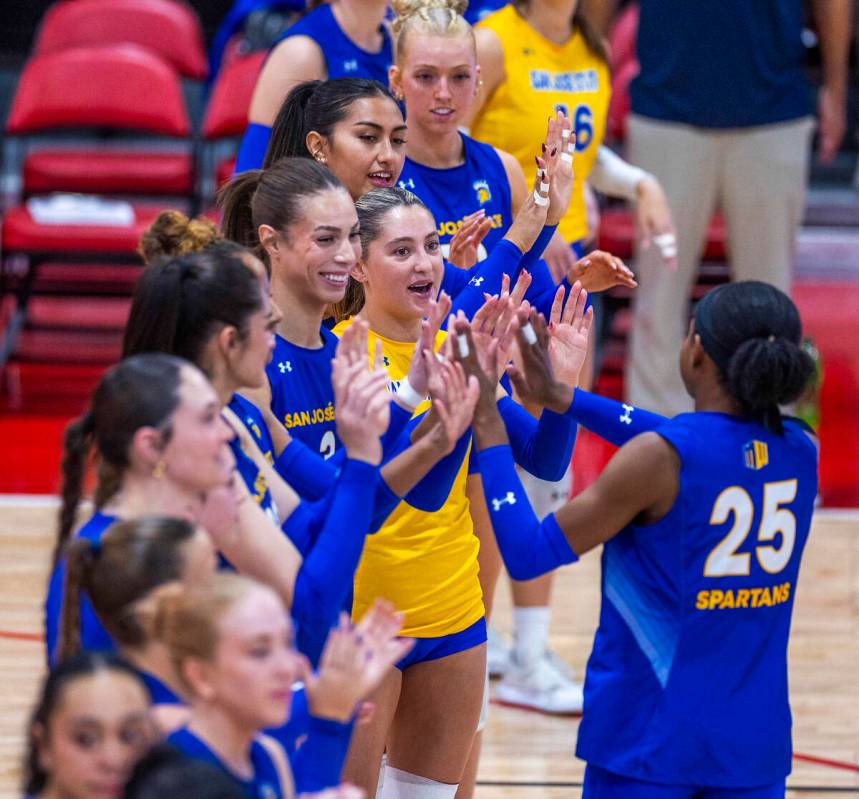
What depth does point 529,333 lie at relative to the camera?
10.8ft

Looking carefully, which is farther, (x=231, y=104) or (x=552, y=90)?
(x=231, y=104)

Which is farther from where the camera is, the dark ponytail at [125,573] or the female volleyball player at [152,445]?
the female volleyball player at [152,445]

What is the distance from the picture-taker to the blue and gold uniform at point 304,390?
348 centimetres

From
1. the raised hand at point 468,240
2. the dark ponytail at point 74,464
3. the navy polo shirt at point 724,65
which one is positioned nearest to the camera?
the dark ponytail at point 74,464

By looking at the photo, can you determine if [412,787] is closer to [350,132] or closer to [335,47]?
[350,132]

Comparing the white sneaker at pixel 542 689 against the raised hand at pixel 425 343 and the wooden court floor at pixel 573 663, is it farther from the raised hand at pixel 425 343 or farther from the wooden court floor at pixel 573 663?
the raised hand at pixel 425 343

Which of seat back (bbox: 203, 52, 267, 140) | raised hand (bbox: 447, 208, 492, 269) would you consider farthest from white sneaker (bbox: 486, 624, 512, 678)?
seat back (bbox: 203, 52, 267, 140)

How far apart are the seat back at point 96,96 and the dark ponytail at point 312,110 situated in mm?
4930

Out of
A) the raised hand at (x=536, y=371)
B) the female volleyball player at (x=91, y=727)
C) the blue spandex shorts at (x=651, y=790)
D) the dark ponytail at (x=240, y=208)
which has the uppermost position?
the dark ponytail at (x=240, y=208)

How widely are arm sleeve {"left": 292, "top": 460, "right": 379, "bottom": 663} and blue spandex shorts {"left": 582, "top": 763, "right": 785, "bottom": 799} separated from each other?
616 mm

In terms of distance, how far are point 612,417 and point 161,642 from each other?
49.4 inches

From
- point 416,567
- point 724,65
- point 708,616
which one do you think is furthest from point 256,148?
point 724,65

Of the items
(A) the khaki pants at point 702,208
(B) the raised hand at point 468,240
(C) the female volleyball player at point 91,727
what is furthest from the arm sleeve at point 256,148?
(A) the khaki pants at point 702,208

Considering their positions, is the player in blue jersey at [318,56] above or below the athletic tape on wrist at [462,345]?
above
